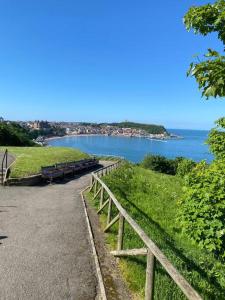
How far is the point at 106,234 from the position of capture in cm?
1099

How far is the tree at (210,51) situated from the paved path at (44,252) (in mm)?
4193

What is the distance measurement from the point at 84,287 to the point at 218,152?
6.37 metres

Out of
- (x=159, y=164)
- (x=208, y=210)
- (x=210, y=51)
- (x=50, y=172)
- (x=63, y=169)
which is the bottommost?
(x=159, y=164)

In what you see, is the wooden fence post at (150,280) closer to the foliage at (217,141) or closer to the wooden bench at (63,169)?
the foliage at (217,141)

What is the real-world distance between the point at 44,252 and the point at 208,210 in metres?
4.04

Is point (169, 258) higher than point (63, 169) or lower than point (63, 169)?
higher

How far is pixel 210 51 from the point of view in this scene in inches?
242

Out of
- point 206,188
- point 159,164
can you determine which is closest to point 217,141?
point 206,188

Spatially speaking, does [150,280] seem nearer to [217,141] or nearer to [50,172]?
[217,141]

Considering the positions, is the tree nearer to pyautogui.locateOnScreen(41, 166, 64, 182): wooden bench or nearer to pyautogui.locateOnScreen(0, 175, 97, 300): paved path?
pyautogui.locateOnScreen(0, 175, 97, 300): paved path

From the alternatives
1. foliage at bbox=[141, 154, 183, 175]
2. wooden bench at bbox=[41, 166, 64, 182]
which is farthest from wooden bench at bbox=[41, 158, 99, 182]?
foliage at bbox=[141, 154, 183, 175]

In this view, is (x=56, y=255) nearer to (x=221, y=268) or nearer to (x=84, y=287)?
(x=84, y=287)

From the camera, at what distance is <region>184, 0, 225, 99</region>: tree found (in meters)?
5.82

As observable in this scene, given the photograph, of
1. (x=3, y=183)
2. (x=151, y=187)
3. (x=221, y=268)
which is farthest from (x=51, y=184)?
(x=221, y=268)
